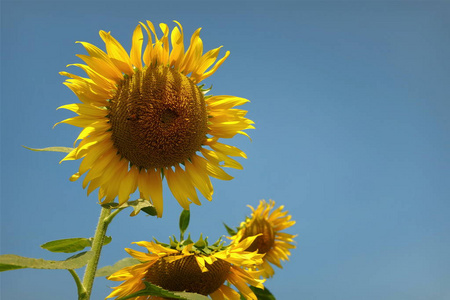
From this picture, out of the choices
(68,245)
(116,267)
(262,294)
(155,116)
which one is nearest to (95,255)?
(68,245)

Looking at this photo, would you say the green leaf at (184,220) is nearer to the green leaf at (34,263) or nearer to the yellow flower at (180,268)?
the yellow flower at (180,268)

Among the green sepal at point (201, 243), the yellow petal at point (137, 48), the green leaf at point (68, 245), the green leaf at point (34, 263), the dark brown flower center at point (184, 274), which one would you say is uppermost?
the yellow petal at point (137, 48)

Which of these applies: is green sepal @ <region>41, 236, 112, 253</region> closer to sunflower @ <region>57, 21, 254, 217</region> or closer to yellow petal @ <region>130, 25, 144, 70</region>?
sunflower @ <region>57, 21, 254, 217</region>

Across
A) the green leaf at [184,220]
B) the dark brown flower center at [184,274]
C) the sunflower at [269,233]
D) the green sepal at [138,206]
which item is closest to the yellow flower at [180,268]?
the dark brown flower center at [184,274]

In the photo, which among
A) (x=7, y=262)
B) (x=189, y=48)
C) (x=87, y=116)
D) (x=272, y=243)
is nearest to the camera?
(x=7, y=262)

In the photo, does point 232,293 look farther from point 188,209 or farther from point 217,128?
point 217,128

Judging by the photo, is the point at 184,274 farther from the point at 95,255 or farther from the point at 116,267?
the point at 95,255

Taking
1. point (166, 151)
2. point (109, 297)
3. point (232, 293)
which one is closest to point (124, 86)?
point (166, 151)
